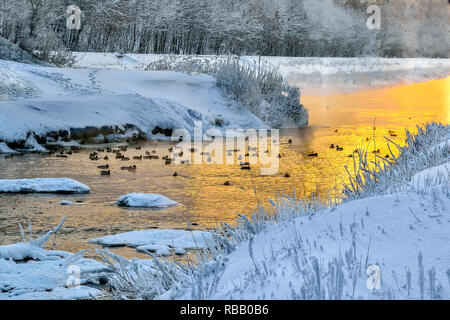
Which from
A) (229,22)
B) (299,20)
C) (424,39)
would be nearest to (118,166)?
(229,22)

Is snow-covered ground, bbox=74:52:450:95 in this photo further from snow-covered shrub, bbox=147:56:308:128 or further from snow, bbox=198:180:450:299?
snow, bbox=198:180:450:299

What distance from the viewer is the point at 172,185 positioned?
32.7 ft

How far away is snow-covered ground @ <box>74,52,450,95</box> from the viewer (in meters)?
31.3

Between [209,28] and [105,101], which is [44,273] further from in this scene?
[209,28]

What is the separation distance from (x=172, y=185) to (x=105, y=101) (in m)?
7.29

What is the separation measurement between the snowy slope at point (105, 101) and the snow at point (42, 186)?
4.23 metres

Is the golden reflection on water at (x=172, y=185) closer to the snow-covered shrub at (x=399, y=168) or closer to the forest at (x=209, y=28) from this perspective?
the snow-covered shrub at (x=399, y=168)

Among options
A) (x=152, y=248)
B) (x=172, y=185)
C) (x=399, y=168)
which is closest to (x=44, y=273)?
(x=152, y=248)

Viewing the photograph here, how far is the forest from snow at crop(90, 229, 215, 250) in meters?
18.7

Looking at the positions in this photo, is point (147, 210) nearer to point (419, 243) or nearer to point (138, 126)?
point (419, 243)

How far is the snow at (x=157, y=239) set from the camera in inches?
251
